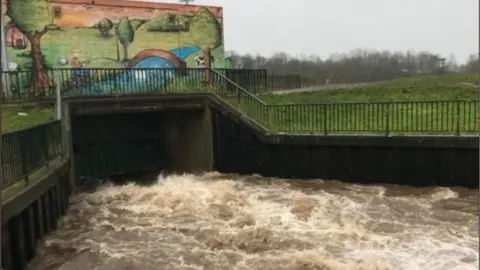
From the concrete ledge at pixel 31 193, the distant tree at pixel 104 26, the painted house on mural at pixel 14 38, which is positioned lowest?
the concrete ledge at pixel 31 193

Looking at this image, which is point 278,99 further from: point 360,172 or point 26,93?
point 26,93

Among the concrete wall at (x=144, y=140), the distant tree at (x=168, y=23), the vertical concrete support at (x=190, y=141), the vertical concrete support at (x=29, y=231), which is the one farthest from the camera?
the distant tree at (x=168, y=23)

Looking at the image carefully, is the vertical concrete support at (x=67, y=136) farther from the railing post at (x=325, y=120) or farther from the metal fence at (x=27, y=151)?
the railing post at (x=325, y=120)

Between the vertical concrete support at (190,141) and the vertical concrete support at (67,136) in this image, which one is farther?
the vertical concrete support at (190,141)

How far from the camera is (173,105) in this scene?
18.8 m

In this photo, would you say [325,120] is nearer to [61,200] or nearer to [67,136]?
[67,136]

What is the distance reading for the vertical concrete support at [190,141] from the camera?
19.5 meters

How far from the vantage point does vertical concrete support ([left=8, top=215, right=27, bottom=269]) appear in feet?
27.6

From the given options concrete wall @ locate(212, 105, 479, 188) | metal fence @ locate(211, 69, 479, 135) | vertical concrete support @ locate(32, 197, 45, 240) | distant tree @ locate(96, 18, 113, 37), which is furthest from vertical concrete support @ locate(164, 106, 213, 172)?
vertical concrete support @ locate(32, 197, 45, 240)

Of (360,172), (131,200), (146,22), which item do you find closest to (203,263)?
(131,200)

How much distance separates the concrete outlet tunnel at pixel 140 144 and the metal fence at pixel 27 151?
250 inches

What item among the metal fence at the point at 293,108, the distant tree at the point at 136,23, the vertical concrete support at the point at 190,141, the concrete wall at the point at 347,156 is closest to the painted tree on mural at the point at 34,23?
the metal fence at the point at 293,108

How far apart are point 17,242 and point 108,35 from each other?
17851 mm

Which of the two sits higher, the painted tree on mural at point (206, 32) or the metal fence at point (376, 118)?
the painted tree on mural at point (206, 32)
